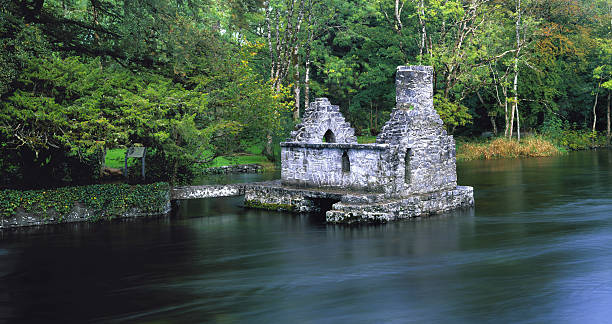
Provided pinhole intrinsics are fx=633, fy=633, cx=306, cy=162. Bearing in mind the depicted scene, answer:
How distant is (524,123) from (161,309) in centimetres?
4240

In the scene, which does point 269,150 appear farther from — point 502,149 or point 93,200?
point 93,200

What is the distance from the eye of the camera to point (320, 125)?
22141mm

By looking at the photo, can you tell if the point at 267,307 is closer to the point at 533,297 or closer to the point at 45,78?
the point at 533,297

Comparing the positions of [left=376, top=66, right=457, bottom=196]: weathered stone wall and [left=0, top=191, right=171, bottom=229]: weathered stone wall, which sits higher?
[left=376, top=66, right=457, bottom=196]: weathered stone wall

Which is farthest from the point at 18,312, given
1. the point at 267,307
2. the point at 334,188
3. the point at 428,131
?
the point at 428,131

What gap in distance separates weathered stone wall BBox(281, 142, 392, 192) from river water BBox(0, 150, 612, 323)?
4.53 ft

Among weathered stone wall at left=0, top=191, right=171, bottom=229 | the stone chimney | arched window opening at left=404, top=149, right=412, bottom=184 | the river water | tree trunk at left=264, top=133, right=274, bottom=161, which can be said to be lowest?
the river water

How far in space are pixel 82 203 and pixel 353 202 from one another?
8321mm

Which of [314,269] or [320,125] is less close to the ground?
[320,125]

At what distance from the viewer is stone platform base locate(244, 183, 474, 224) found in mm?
18656

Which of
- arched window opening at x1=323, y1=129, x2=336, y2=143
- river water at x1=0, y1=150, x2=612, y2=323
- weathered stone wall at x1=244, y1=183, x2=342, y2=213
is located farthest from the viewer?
arched window opening at x1=323, y1=129, x2=336, y2=143

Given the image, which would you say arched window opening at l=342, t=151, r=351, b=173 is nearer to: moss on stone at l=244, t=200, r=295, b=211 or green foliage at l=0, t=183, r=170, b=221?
moss on stone at l=244, t=200, r=295, b=211

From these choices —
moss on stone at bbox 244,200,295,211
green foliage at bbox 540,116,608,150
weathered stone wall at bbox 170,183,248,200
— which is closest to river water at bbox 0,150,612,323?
moss on stone at bbox 244,200,295,211

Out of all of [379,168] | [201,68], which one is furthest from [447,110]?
[379,168]
